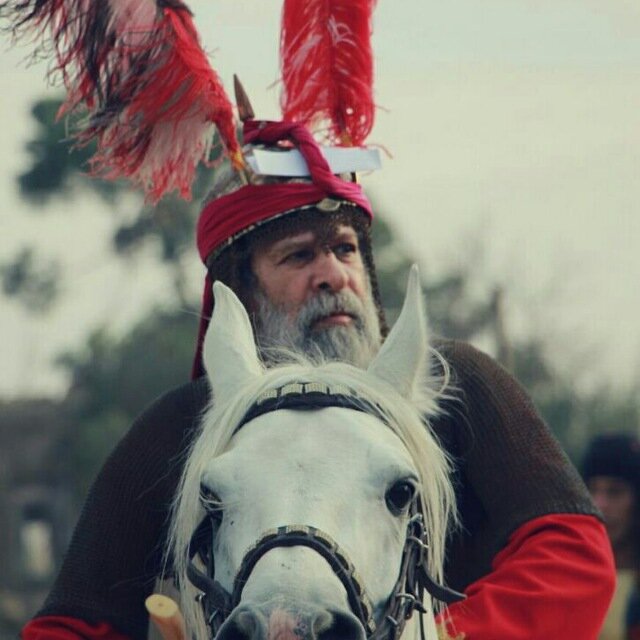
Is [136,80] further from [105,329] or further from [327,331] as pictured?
[105,329]

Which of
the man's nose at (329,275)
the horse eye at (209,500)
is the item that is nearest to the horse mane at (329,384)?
the horse eye at (209,500)

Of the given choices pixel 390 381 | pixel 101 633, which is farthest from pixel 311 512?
pixel 101 633

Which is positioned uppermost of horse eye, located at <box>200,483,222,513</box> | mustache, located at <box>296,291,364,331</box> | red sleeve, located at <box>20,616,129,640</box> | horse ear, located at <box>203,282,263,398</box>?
horse ear, located at <box>203,282,263,398</box>

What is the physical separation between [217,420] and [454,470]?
69 centimetres

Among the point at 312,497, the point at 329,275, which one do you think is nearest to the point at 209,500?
the point at 312,497

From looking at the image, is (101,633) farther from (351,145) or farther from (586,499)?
(351,145)

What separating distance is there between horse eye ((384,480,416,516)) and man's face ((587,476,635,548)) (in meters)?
3.97

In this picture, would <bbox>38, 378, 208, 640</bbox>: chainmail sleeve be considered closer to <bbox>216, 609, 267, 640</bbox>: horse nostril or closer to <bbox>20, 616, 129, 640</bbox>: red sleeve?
<bbox>20, 616, 129, 640</bbox>: red sleeve

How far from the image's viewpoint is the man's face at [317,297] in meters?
5.68

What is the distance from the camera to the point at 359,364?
5.61 meters

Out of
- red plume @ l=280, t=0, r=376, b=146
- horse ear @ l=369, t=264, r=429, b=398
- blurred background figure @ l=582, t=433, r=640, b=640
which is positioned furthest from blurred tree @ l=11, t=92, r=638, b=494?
horse ear @ l=369, t=264, r=429, b=398

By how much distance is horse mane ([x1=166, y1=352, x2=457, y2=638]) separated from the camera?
15.2 ft

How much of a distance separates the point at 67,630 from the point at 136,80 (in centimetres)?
152

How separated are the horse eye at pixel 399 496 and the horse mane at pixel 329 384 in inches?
7.0
